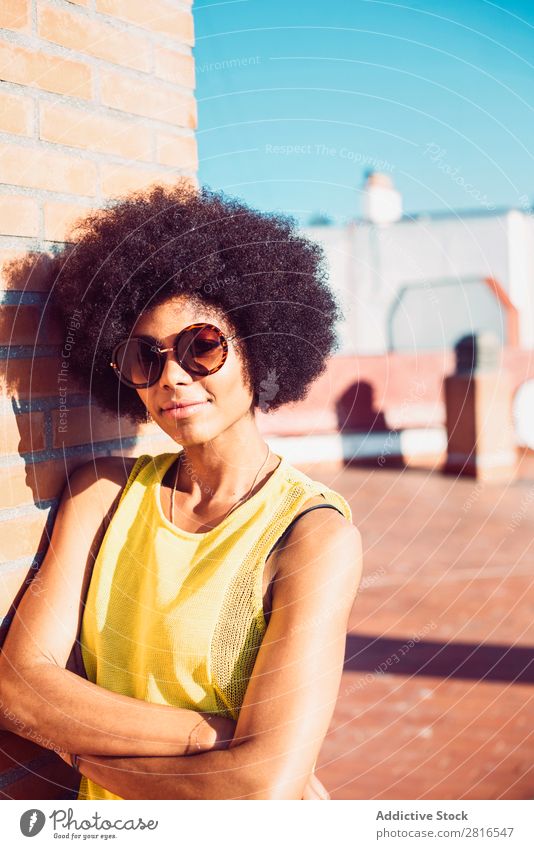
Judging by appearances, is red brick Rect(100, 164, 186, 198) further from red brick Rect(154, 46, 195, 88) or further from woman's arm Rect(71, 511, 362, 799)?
woman's arm Rect(71, 511, 362, 799)

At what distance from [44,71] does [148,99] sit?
29cm

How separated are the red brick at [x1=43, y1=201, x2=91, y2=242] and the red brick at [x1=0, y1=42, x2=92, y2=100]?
0.24 metres

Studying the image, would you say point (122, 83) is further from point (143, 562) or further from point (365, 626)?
point (365, 626)

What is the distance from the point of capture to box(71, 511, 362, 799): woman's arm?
1.49 metres

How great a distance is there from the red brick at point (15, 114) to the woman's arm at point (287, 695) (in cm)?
99

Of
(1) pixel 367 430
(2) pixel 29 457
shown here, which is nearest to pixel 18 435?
(2) pixel 29 457

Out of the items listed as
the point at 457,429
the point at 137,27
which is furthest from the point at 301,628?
the point at 457,429

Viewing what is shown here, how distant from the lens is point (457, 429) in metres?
11.6

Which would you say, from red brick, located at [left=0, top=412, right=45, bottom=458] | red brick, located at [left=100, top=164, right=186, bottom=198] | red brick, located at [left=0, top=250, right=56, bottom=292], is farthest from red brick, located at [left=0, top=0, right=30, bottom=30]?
red brick, located at [left=0, top=412, right=45, bottom=458]

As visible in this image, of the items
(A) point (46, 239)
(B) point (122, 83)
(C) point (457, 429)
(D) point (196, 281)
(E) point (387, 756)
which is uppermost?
(B) point (122, 83)

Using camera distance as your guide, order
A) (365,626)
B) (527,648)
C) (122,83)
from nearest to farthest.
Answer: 1. (122,83)
2. (527,648)
3. (365,626)

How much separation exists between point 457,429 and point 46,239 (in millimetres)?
10289

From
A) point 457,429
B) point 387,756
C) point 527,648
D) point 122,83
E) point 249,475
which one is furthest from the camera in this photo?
point 457,429

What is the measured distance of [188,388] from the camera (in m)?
1.64
